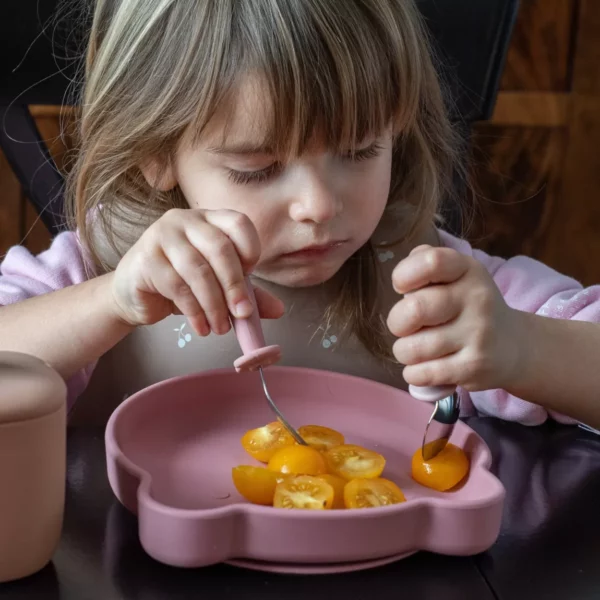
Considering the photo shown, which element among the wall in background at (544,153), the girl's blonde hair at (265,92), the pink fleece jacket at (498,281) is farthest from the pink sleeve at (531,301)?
the wall in background at (544,153)

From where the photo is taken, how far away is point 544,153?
7.66 feet

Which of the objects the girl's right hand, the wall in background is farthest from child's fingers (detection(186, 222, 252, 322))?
the wall in background

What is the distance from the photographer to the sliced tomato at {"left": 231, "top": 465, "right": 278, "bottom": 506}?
0.66m

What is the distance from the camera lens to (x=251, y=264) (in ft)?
2.40

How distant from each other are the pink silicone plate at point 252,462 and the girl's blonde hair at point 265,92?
23cm

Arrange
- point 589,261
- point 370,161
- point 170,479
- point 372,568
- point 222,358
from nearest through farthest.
A: 1. point 372,568
2. point 170,479
3. point 370,161
4. point 222,358
5. point 589,261

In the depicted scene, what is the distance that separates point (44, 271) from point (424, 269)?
51cm

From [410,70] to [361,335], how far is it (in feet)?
1.06

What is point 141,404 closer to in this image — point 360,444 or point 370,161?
point 360,444

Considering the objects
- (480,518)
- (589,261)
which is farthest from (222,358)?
(589,261)

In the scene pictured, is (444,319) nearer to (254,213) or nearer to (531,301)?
(254,213)

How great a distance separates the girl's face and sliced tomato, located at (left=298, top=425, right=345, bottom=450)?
0.19 m

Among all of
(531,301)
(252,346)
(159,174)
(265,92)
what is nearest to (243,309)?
(252,346)

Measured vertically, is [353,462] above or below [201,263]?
below
